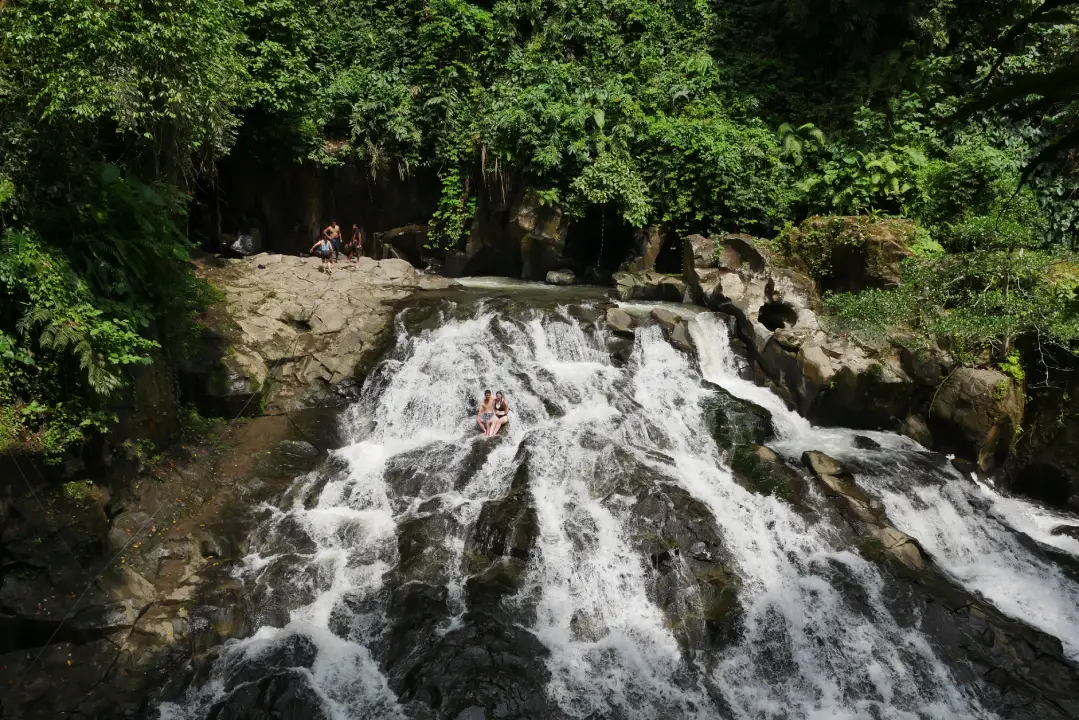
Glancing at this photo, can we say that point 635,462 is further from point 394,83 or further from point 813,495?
point 394,83

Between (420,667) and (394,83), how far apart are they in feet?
57.0

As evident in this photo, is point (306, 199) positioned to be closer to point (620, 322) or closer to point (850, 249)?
point (620, 322)

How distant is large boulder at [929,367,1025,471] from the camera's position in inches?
464

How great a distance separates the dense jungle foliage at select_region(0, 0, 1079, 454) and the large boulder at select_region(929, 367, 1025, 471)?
0.71m

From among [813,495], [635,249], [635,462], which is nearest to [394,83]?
[635,249]

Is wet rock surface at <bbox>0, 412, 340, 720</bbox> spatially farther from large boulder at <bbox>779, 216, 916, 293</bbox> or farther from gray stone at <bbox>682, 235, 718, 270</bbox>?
large boulder at <bbox>779, 216, 916, 293</bbox>

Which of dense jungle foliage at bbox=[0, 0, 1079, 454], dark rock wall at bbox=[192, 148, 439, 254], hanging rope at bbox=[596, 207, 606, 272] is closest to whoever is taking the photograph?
dense jungle foliage at bbox=[0, 0, 1079, 454]

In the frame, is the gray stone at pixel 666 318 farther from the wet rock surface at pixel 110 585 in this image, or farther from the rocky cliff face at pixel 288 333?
the wet rock surface at pixel 110 585

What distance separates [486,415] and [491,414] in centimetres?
8

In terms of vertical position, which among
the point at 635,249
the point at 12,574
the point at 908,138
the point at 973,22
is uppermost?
A: the point at 973,22

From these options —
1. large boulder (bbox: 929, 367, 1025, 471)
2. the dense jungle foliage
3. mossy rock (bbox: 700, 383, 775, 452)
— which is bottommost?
mossy rock (bbox: 700, 383, 775, 452)

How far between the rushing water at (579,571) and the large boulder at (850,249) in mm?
3542

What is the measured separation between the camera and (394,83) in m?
20.5

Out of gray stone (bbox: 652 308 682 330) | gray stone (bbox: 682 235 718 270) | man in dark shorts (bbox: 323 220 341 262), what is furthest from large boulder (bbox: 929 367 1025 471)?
man in dark shorts (bbox: 323 220 341 262)
